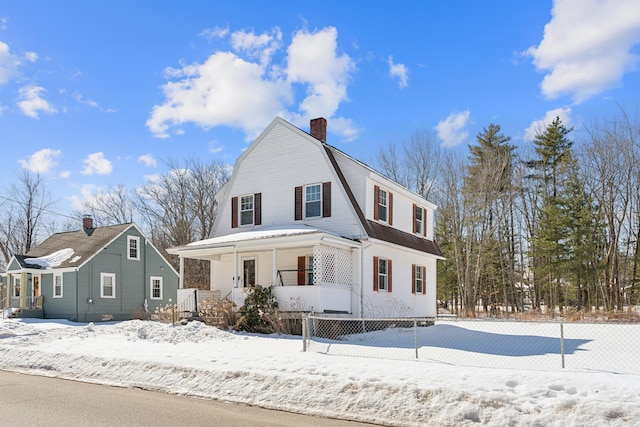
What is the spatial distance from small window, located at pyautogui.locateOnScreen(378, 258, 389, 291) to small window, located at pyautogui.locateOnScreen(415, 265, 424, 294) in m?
3.62

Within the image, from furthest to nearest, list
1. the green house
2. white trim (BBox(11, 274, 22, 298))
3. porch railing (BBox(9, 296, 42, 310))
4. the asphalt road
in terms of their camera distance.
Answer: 1. white trim (BBox(11, 274, 22, 298))
2. porch railing (BBox(9, 296, 42, 310))
3. the green house
4. the asphalt road

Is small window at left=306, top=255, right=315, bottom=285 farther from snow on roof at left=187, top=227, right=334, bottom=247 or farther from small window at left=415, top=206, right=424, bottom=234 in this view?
small window at left=415, top=206, right=424, bottom=234

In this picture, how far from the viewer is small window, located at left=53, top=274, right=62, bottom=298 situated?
2953 cm

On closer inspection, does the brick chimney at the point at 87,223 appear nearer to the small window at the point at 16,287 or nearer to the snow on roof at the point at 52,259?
the snow on roof at the point at 52,259

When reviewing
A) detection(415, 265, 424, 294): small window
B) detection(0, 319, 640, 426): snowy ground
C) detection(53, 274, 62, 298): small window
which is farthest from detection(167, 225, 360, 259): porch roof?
detection(53, 274, 62, 298): small window

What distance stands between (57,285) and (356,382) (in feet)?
86.4

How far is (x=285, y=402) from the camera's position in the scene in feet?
26.7

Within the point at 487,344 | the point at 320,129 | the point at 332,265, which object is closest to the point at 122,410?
the point at 332,265

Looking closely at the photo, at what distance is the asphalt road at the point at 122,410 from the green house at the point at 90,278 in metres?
21.1

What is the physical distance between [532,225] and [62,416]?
1549 inches

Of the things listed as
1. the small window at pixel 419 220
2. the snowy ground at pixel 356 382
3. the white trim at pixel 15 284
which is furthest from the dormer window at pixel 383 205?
the white trim at pixel 15 284

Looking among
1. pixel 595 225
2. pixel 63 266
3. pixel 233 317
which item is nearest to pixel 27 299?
pixel 63 266

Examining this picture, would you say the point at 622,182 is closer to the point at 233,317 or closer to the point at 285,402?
the point at 233,317

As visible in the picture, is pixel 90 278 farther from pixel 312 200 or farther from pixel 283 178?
pixel 312 200
